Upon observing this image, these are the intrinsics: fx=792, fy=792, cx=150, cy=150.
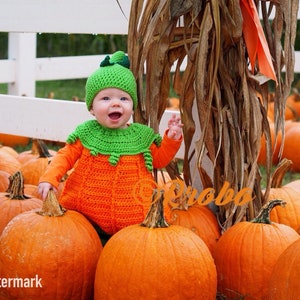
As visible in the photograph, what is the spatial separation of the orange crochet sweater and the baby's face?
118 millimetres

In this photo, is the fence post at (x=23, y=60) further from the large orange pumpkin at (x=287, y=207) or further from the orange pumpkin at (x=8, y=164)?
the large orange pumpkin at (x=287, y=207)

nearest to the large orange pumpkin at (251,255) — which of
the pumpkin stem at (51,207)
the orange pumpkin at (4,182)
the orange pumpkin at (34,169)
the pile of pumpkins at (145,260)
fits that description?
the pile of pumpkins at (145,260)

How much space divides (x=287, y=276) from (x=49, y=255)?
719mm

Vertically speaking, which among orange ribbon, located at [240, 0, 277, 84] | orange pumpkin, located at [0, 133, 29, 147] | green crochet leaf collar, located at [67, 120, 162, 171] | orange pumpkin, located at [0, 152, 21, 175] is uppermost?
orange ribbon, located at [240, 0, 277, 84]

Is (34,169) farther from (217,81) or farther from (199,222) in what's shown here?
(217,81)

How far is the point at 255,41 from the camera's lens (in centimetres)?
268

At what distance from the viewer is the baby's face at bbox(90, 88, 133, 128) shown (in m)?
2.66

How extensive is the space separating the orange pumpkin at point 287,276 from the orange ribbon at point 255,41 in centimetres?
66

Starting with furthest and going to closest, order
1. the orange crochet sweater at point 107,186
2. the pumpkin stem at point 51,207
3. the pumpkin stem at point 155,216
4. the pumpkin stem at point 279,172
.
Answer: the pumpkin stem at point 279,172, the orange crochet sweater at point 107,186, the pumpkin stem at point 51,207, the pumpkin stem at point 155,216

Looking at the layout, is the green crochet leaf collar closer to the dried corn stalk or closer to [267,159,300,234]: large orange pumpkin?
the dried corn stalk

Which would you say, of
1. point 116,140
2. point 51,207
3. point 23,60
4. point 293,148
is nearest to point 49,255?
point 51,207

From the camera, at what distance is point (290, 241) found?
8.46ft

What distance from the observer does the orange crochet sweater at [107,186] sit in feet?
8.69

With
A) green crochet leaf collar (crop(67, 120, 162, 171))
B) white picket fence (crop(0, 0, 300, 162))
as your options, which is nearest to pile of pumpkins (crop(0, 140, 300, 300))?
green crochet leaf collar (crop(67, 120, 162, 171))
